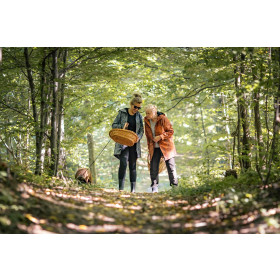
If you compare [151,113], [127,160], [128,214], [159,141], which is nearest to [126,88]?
[151,113]

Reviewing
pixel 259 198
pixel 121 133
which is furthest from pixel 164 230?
pixel 121 133

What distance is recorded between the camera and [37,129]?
A: 4.54 m

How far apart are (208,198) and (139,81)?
4517 mm

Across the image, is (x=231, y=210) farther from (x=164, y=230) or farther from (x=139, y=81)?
(x=139, y=81)

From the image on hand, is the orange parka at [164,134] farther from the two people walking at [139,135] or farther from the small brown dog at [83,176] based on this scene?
the small brown dog at [83,176]

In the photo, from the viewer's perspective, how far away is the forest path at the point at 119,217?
8.78 ft

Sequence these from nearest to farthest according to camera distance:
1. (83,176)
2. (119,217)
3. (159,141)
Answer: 1. (119,217)
2. (159,141)
3. (83,176)

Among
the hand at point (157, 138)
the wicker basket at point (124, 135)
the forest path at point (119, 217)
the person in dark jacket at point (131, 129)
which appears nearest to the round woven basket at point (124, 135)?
the wicker basket at point (124, 135)

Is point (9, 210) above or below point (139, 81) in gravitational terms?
below

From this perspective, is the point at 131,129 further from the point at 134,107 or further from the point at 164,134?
the point at 164,134

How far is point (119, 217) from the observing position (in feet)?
10.2

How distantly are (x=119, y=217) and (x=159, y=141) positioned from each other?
8.68ft

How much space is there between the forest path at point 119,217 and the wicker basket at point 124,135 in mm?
1850

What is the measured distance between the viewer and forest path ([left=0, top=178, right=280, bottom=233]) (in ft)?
8.78
